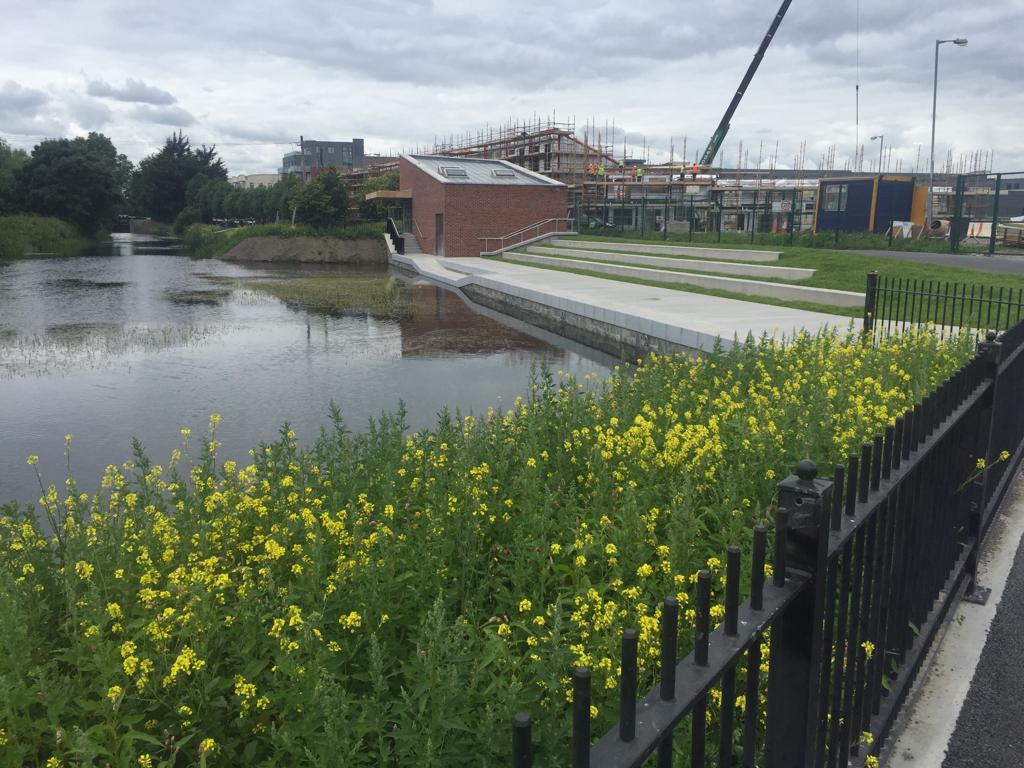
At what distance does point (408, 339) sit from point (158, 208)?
10197 centimetres

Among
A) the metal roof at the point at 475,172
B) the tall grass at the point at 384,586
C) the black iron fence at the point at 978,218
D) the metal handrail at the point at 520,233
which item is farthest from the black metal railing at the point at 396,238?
the tall grass at the point at 384,586

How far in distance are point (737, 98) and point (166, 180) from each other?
75326 millimetres

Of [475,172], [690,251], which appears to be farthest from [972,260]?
[475,172]

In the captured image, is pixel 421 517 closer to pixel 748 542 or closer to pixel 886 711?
pixel 748 542

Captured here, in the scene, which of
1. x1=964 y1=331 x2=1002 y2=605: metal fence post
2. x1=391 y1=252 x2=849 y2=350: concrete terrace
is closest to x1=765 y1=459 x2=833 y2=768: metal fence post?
x1=964 y1=331 x2=1002 y2=605: metal fence post

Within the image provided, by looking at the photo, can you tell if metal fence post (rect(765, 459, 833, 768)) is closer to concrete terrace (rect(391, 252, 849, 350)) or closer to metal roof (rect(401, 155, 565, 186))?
concrete terrace (rect(391, 252, 849, 350))

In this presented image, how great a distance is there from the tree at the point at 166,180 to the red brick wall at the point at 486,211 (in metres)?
71.1

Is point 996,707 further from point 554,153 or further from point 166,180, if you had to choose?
point 166,180

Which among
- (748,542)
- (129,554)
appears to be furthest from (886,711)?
(129,554)

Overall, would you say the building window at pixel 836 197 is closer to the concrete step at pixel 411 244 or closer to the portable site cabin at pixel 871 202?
the portable site cabin at pixel 871 202

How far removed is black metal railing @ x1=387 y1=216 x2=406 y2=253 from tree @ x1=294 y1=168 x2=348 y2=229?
4216 millimetres

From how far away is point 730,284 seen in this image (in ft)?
72.9

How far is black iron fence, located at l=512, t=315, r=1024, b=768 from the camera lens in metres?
1.55

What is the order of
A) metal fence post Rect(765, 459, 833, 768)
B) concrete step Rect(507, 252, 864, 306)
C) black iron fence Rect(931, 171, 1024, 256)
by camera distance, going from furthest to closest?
black iron fence Rect(931, 171, 1024, 256), concrete step Rect(507, 252, 864, 306), metal fence post Rect(765, 459, 833, 768)
